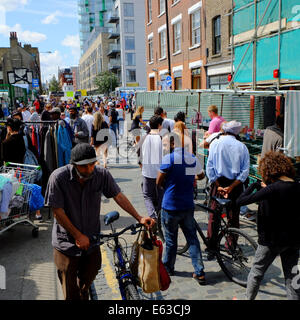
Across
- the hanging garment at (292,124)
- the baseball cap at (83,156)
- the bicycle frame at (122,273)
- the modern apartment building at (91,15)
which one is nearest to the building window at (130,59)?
the hanging garment at (292,124)

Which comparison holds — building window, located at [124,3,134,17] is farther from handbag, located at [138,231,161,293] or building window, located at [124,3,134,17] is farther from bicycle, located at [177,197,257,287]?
handbag, located at [138,231,161,293]

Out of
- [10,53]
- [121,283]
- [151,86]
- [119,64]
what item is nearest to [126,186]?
[121,283]

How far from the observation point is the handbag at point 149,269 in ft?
10.8

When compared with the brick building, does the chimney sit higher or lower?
higher

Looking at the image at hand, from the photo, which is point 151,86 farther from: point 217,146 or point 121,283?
point 121,283

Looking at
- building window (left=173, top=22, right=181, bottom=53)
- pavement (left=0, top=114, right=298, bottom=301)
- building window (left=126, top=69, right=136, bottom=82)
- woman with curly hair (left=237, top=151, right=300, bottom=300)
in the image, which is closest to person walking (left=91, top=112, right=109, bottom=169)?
pavement (left=0, top=114, right=298, bottom=301)

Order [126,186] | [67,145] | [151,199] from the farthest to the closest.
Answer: [126,186] → [67,145] → [151,199]

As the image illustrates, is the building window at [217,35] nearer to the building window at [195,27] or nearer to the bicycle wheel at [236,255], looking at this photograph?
the building window at [195,27]

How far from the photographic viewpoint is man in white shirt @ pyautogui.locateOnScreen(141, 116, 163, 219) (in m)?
5.53

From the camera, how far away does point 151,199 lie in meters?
5.61

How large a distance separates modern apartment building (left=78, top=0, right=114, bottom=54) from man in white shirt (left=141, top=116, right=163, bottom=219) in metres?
114

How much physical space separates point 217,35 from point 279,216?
1835 cm

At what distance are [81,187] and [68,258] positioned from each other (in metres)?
0.68

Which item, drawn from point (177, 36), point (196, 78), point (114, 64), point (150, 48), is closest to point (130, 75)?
point (114, 64)
